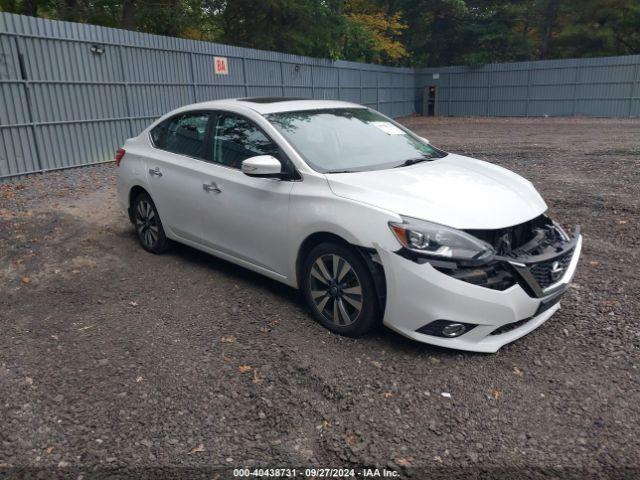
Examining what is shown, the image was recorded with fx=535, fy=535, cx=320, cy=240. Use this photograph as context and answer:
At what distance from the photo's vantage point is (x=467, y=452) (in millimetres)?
2664

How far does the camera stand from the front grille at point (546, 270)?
3.39 meters

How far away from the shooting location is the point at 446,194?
142 inches

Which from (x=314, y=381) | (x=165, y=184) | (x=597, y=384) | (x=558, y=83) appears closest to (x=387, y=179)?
(x=314, y=381)

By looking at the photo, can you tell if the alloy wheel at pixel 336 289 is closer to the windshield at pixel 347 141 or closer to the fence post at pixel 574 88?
the windshield at pixel 347 141

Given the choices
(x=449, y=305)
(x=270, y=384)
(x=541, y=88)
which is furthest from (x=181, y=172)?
(x=541, y=88)

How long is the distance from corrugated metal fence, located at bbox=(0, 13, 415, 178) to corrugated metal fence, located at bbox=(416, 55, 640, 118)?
15631 millimetres

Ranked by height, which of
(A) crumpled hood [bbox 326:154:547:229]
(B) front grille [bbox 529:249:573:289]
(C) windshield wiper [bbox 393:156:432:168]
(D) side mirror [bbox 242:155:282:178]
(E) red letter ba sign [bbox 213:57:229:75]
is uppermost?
(E) red letter ba sign [bbox 213:57:229:75]

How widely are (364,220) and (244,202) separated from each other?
1.26 m

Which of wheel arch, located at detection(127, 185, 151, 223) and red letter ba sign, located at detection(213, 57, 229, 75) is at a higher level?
red letter ba sign, located at detection(213, 57, 229, 75)

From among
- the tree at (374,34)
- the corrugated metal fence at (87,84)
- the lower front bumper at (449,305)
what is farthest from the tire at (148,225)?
the tree at (374,34)

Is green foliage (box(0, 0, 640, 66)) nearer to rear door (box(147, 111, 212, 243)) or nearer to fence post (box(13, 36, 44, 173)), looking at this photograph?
fence post (box(13, 36, 44, 173))

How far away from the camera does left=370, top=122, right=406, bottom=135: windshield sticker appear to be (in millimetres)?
4918

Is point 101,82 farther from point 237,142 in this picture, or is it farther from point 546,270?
point 546,270

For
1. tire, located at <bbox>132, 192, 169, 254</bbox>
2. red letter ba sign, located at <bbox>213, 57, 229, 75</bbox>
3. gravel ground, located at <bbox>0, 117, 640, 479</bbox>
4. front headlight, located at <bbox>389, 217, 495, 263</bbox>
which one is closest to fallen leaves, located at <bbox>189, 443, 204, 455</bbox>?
gravel ground, located at <bbox>0, 117, 640, 479</bbox>
